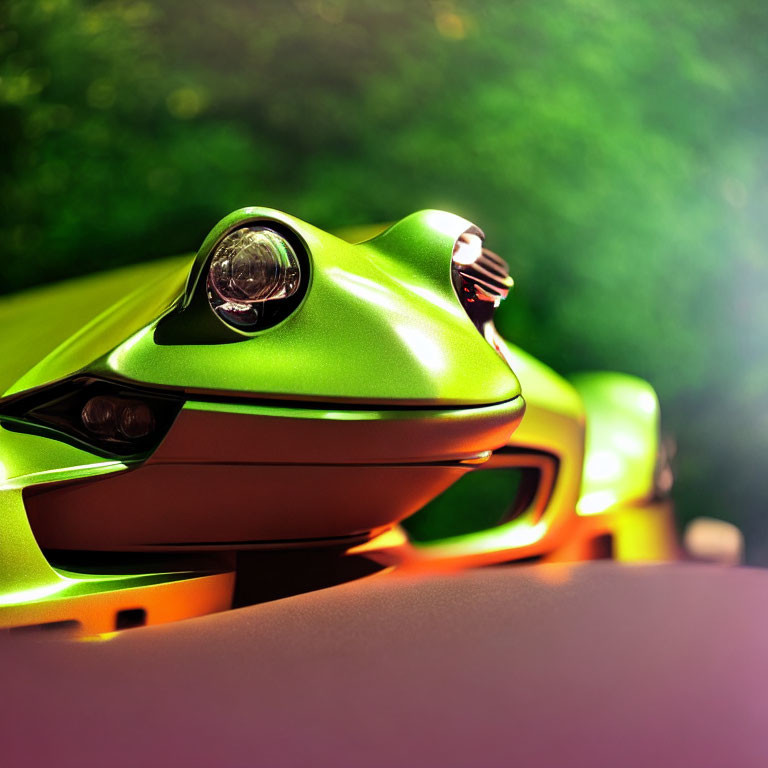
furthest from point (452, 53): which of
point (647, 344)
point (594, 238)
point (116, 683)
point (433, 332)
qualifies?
point (116, 683)

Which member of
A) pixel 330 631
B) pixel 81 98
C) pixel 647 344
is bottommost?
pixel 647 344

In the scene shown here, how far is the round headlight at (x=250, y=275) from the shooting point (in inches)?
23.3

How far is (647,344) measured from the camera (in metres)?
1.50

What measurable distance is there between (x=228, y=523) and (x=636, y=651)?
0.98ft

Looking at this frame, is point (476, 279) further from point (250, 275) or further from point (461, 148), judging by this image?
point (461, 148)

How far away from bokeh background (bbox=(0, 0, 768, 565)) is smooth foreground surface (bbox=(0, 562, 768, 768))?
91cm

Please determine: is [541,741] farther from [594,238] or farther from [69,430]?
[594,238]

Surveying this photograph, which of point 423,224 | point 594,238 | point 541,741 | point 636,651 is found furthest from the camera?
point 594,238

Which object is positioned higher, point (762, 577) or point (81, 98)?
point (81, 98)

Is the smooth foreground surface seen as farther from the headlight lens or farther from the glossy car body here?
the headlight lens

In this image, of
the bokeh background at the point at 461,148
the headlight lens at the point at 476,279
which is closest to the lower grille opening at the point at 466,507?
the bokeh background at the point at 461,148

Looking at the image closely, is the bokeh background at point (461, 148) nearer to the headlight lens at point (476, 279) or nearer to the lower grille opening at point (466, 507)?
the lower grille opening at point (466, 507)

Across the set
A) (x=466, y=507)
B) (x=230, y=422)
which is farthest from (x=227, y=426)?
(x=466, y=507)

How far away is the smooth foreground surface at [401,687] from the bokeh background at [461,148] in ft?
2.97
